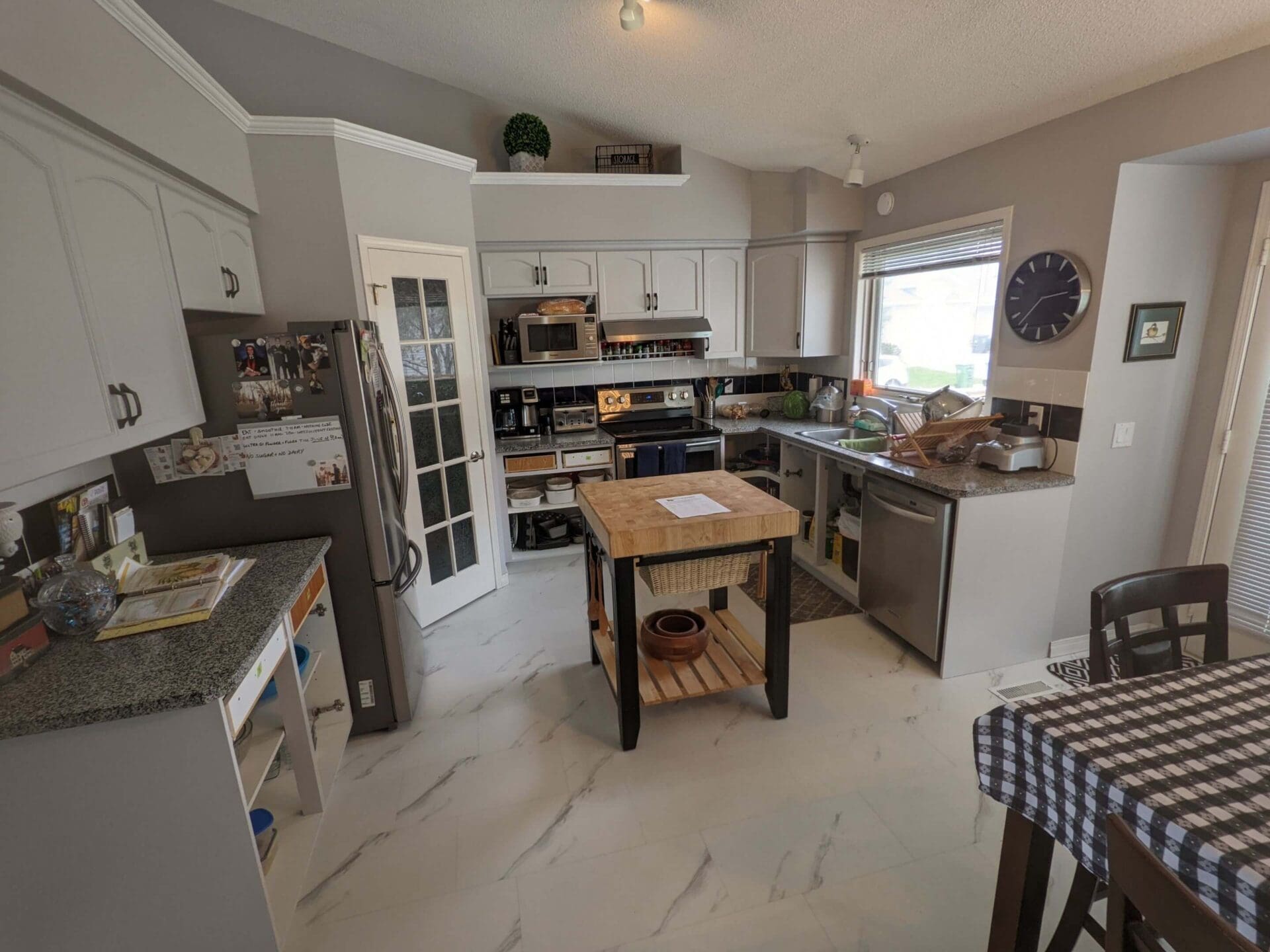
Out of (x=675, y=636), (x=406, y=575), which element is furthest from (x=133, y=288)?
(x=675, y=636)

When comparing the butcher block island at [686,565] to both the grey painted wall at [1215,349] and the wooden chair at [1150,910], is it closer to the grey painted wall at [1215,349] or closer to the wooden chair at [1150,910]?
the wooden chair at [1150,910]

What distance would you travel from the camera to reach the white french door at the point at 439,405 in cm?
291

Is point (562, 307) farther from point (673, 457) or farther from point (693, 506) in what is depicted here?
point (693, 506)

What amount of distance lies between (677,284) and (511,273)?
3.70 feet

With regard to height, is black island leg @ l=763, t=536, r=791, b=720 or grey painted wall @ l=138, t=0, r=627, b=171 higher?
grey painted wall @ l=138, t=0, r=627, b=171

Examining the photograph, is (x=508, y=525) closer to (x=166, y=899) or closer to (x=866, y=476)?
(x=866, y=476)

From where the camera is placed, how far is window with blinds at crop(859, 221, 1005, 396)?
2959mm

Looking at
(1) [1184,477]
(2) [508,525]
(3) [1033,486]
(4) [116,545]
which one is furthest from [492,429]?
(1) [1184,477]

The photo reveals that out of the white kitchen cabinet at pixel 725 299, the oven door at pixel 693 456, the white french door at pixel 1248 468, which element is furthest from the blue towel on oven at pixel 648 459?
the white french door at pixel 1248 468

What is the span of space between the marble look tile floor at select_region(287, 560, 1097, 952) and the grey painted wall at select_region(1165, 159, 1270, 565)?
95 centimetres

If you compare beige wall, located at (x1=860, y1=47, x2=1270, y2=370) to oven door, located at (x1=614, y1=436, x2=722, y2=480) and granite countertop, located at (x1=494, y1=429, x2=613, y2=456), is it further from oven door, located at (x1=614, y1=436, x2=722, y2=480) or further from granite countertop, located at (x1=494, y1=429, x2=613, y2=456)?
granite countertop, located at (x1=494, y1=429, x2=613, y2=456)

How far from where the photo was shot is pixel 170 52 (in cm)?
181

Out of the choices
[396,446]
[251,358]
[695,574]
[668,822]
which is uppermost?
[251,358]

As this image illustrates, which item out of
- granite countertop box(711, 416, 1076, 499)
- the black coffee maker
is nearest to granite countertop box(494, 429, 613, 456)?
the black coffee maker
